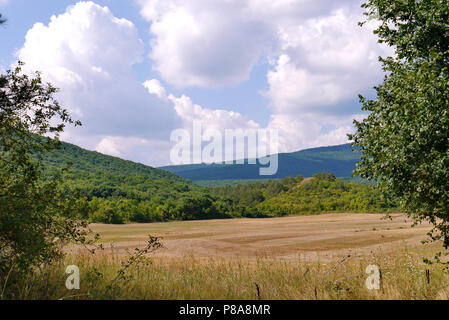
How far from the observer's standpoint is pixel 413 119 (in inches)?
428

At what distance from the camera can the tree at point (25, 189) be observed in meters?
9.95

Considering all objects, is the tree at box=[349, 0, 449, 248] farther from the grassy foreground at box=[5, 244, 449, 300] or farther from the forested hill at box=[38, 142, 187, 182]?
the forested hill at box=[38, 142, 187, 182]

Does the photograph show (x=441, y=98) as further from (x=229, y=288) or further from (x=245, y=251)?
(x=245, y=251)

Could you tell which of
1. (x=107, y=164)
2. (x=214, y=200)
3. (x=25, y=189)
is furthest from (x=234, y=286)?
(x=107, y=164)

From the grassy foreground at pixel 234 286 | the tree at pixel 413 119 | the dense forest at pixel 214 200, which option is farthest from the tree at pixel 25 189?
the dense forest at pixel 214 200

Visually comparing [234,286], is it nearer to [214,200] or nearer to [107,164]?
[214,200]

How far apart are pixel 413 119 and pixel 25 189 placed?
34.3 ft

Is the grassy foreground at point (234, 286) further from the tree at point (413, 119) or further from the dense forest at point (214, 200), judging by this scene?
the dense forest at point (214, 200)

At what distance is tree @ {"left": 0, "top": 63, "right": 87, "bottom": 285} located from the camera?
32.7 ft

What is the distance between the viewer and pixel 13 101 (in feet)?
34.8

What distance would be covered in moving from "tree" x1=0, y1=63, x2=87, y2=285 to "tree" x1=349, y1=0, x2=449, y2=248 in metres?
9.07

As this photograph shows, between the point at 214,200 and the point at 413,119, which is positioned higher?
the point at 413,119

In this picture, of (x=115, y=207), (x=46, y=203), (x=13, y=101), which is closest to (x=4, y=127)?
(x=13, y=101)

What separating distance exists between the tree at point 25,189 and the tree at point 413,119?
29.8 ft
